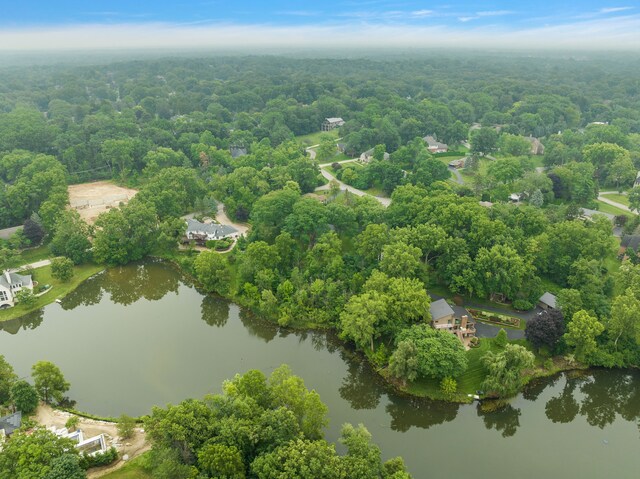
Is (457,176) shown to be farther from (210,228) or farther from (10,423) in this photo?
(10,423)

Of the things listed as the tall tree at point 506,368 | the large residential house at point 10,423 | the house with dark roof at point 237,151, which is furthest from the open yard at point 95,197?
the tall tree at point 506,368

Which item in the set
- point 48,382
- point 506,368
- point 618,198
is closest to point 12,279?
point 48,382

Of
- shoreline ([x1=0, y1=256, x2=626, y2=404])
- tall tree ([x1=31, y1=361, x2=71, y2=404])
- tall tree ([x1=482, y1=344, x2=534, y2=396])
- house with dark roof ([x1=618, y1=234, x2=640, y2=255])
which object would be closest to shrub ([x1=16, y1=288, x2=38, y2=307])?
shoreline ([x1=0, y1=256, x2=626, y2=404])

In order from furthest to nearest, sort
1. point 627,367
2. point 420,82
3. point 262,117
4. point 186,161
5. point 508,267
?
1. point 420,82
2. point 262,117
3. point 186,161
4. point 508,267
5. point 627,367

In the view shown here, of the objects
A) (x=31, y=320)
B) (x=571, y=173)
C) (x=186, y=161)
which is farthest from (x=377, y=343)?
(x=186, y=161)

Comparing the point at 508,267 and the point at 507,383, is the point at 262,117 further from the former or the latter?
the point at 507,383
